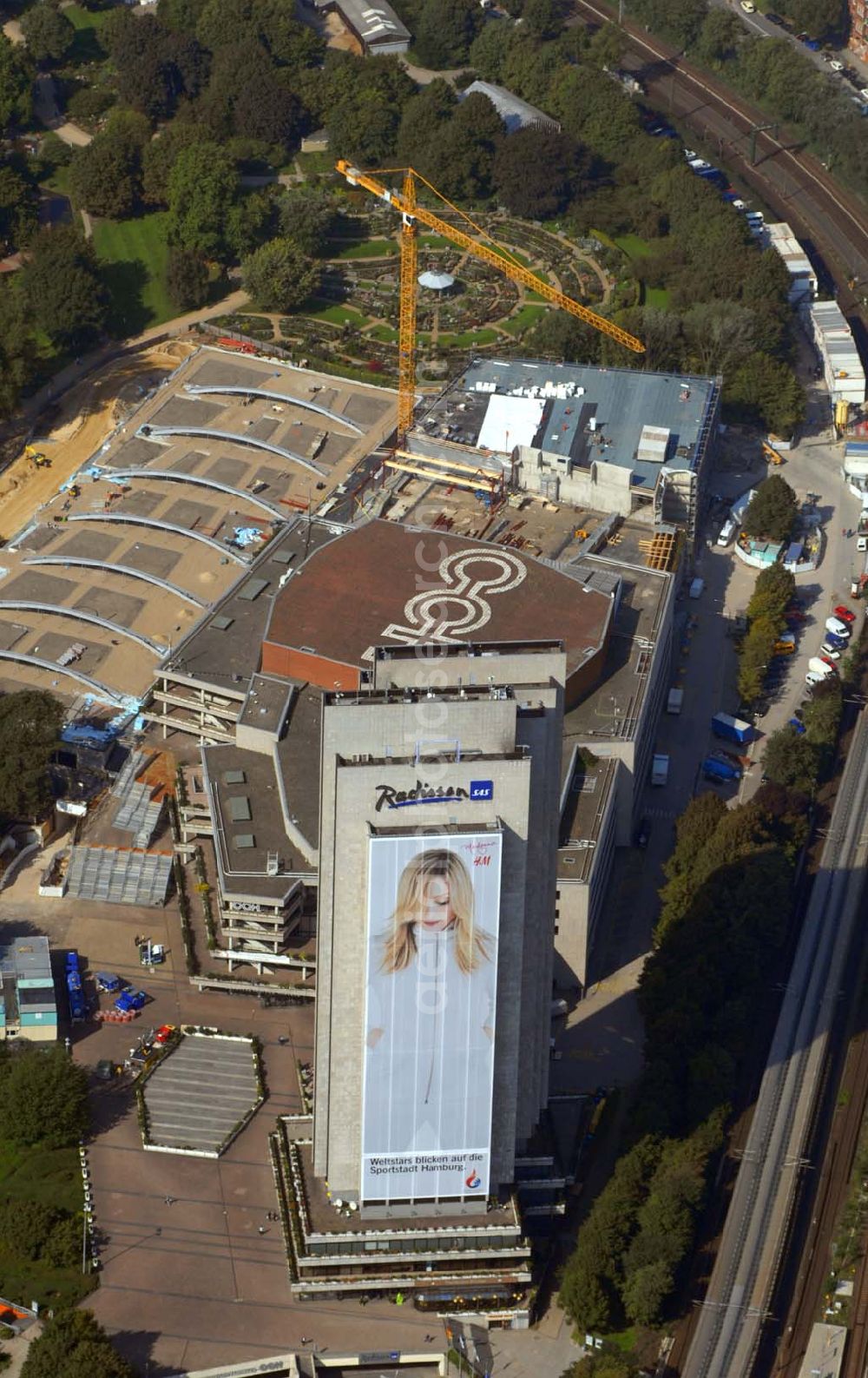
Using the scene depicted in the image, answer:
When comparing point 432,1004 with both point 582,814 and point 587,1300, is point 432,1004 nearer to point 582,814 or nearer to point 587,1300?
point 587,1300

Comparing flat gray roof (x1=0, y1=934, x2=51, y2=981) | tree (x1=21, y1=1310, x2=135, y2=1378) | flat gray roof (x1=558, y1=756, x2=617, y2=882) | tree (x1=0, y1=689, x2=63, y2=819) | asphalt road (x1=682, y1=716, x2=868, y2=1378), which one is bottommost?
asphalt road (x1=682, y1=716, x2=868, y2=1378)

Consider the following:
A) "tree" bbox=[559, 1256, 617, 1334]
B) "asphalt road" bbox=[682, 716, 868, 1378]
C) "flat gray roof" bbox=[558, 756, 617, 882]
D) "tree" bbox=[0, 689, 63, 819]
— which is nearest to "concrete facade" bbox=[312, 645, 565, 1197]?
"tree" bbox=[559, 1256, 617, 1334]

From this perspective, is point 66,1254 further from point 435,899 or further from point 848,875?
point 848,875

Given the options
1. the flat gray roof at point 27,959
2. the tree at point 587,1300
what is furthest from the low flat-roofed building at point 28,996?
the tree at point 587,1300

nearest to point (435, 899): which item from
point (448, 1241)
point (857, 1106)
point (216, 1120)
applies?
point (448, 1241)

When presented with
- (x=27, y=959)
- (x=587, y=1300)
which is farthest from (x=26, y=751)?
(x=587, y=1300)

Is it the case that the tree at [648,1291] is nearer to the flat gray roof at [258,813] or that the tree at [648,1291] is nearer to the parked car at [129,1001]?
the flat gray roof at [258,813]

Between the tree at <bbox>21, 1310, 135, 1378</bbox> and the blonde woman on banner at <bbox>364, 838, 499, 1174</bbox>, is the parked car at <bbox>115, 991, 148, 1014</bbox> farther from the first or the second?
the blonde woman on banner at <bbox>364, 838, 499, 1174</bbox>
